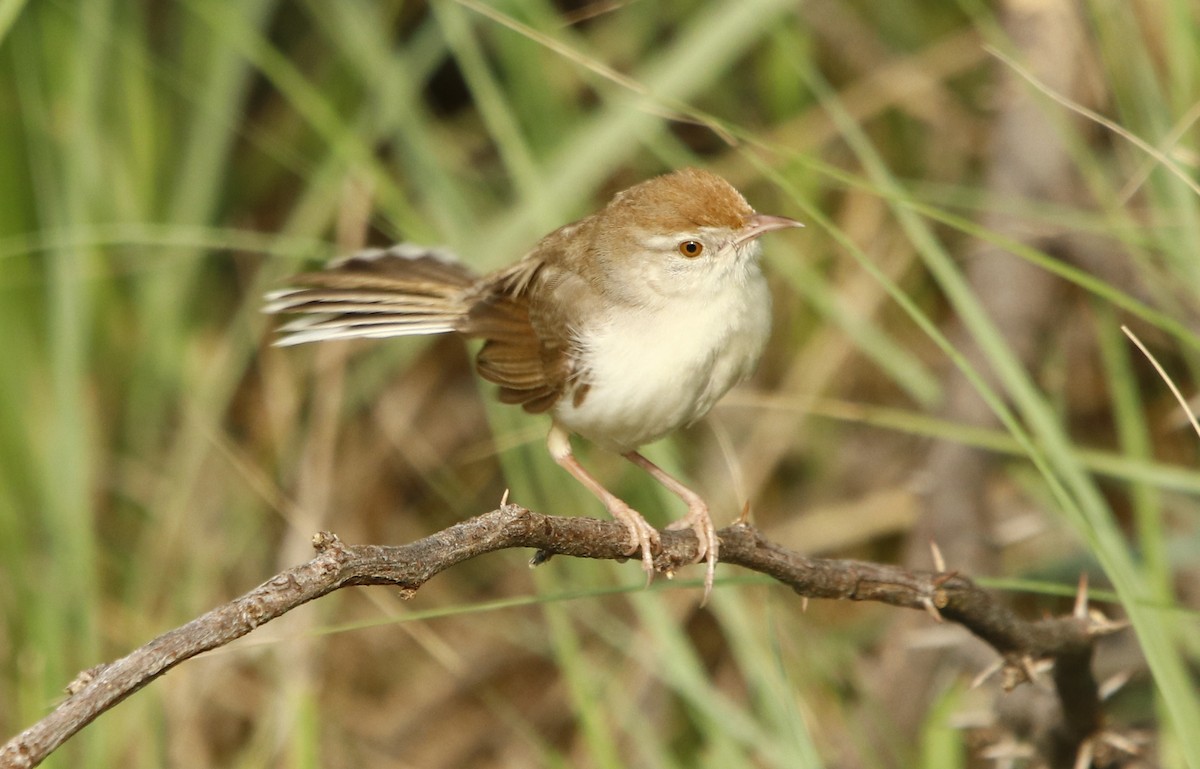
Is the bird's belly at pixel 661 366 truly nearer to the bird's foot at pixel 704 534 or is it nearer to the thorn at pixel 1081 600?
the bird's foot at pixel 704 534

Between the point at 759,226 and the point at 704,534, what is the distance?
79cm

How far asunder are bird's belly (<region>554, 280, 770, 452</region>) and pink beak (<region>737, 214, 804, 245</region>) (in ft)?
0.47

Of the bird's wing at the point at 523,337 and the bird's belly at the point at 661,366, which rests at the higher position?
the bird's wing at the point at 523,337

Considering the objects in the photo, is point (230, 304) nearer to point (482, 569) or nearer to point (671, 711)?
point (482, 569)

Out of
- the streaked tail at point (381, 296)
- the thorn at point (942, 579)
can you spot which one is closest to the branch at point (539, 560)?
the thorn at point (942, 579)

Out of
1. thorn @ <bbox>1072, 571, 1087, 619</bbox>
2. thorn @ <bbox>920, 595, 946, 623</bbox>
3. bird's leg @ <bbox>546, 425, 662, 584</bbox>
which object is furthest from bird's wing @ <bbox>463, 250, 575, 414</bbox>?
thorn @ <bbox>1072, 571, 1087, 619</bbox>

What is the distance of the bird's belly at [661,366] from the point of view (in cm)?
303

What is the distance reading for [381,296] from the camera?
3721 mm

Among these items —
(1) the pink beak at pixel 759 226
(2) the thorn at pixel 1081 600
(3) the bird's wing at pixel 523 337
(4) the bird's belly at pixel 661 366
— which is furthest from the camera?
(3) the bird's wing at pixel 523 337

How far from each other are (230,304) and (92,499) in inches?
37.0

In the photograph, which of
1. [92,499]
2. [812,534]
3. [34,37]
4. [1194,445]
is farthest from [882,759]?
[34,37]

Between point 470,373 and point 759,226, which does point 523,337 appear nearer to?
point 759,226

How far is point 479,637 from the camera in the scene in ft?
17.1

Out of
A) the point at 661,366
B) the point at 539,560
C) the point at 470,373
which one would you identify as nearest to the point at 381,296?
the point at 661,366
